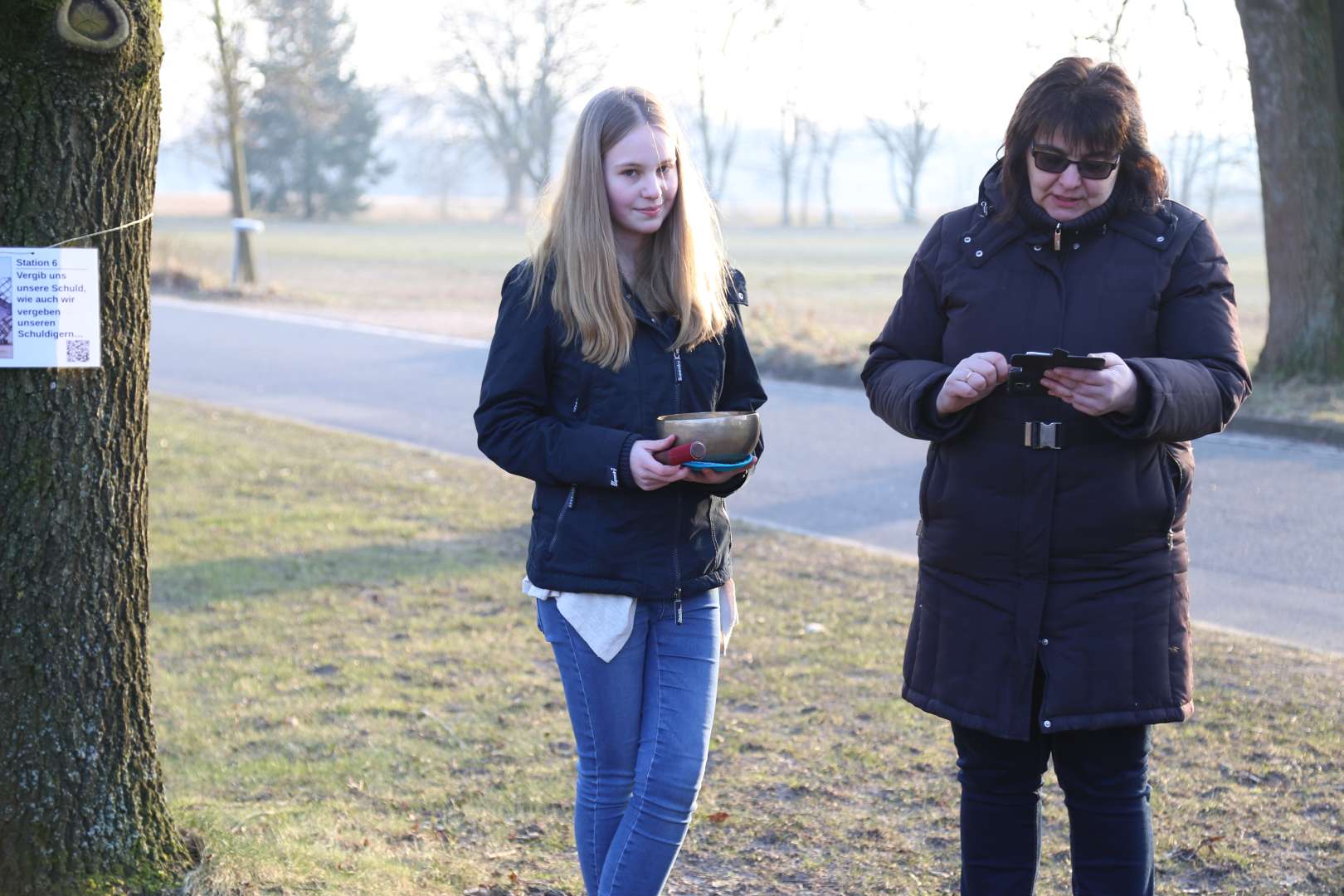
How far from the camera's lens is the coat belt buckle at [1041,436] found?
2.66m

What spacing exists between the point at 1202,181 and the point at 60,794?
240 ft

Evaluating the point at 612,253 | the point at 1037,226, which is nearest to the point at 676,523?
the point at 612,253

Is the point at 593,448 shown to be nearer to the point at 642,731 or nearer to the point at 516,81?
the point at 642,731

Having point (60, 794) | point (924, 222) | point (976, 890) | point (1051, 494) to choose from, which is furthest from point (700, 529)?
point (924, 222)

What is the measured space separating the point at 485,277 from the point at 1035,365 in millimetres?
29872

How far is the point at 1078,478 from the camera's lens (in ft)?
8.75

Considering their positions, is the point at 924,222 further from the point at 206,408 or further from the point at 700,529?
the point at 700,529

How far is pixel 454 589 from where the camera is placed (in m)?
6.45

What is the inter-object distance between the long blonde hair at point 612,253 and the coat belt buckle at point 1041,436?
0.69 metres

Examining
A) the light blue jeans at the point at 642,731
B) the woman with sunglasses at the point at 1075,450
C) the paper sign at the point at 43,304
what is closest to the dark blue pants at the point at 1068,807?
the woman with sunglasses at the point at 1075,450

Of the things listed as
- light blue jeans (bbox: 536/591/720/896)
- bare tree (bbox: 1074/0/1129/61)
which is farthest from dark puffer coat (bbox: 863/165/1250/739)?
bare tree (bbox: 1074/0/1129/61)

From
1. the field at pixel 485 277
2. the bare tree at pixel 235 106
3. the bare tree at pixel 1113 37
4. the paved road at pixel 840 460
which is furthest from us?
the bare tree at pixel 235 106

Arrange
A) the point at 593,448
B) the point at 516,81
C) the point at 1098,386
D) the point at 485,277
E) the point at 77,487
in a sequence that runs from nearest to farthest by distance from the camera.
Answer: the point at 1098,386 < the point at 593,448 < the point at 77,487 < the point at 485,277 < the point at 516,81

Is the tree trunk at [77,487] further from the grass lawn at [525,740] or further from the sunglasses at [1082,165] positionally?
the sunglasses at [1082,165]
